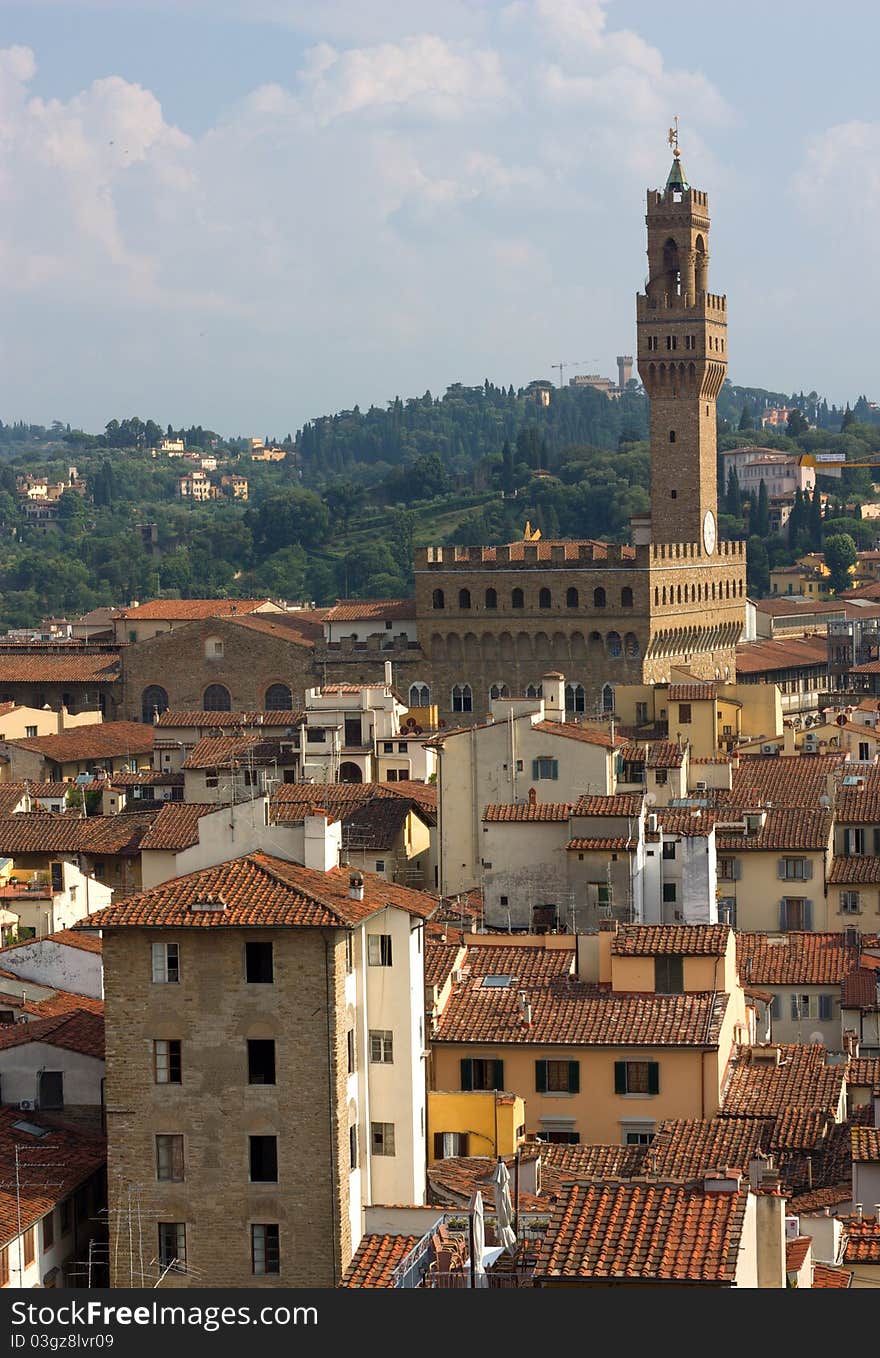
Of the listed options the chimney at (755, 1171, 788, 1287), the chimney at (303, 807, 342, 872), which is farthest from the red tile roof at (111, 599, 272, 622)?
the chimney at (755, 1171, 788, 1287)

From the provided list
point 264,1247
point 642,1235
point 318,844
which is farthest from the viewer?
point 318,844

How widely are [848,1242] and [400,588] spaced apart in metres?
106

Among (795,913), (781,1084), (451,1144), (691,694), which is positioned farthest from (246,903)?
(691,694)

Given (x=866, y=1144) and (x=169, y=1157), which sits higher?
(x=169, y=1157)

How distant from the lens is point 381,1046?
21.1m

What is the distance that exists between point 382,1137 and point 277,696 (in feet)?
141

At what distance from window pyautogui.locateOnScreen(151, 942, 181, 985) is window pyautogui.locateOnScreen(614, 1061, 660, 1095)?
576cm

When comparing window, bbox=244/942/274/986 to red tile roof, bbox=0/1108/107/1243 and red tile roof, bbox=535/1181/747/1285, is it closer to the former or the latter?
red tile roof, bbox=0/1108/107/1243

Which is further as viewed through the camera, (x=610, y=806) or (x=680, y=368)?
(x=680, y=368)

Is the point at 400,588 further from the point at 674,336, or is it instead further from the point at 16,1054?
the point at 16,1054

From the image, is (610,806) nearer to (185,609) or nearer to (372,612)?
(372,612)

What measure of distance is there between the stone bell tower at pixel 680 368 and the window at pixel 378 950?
4635 cm

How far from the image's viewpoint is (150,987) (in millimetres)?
19234

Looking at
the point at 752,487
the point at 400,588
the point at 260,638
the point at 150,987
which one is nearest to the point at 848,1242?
the point at 150,987
